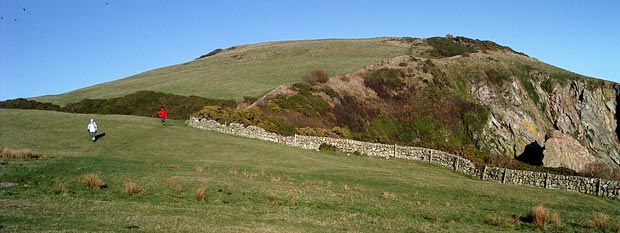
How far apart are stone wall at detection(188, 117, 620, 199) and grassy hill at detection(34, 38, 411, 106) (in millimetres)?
27346

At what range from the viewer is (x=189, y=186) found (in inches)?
886

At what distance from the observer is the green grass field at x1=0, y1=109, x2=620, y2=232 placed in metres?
15.6

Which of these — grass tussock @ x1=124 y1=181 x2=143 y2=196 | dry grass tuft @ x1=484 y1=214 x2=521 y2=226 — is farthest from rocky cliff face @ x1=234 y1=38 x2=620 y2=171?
grass tussock @ x1=124 y1=181 x2=143 y2=196

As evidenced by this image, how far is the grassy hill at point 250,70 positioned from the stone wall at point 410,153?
89.7 ft

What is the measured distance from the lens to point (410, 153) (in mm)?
48094

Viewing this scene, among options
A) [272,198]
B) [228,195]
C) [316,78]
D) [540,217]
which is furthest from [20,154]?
[316,78]

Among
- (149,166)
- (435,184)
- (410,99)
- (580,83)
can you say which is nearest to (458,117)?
(410,99)

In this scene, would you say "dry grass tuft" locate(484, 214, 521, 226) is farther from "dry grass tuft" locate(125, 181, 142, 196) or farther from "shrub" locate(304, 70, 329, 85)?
"shrub" locate(304, 70, 329, 85)

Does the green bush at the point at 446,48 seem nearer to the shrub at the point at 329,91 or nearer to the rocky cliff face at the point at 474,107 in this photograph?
the rocky cliff face at the point at 474,107

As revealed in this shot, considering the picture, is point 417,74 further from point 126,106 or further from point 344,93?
point 126,106

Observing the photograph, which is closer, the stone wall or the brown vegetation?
the stone wall

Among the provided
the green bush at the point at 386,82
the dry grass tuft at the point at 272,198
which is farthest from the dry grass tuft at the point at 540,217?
the green bush at the point at 386,82

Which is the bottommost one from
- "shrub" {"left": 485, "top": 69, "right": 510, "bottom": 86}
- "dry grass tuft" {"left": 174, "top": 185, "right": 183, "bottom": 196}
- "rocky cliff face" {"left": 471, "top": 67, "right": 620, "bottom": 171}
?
"dry grass tuft" {"left": 174, "top": 185, "right": 183, "bottom": 196}

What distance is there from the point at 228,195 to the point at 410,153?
1154 inches
